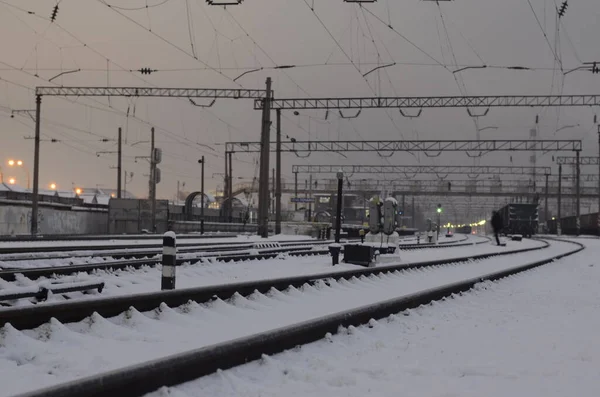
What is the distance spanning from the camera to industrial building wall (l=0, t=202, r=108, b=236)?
36.1 m

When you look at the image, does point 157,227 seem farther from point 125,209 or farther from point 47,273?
point 47,273

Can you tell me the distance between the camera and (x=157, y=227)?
44844mm

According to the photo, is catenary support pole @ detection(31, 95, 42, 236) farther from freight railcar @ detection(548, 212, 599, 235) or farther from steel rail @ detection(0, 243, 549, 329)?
freight railcar @ detection(548, 212, 599, 235)

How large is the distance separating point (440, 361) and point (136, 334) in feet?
9.54

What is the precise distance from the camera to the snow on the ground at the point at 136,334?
14.6ft

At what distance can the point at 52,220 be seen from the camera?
3975 centimetres

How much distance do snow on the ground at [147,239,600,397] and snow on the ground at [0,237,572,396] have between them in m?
0.97

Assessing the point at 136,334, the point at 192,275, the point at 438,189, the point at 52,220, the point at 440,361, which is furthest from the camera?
the point at 438,189

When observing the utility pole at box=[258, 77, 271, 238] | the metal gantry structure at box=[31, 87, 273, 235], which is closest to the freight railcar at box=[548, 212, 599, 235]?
the utility pole at box=[258, 77, 271, 238]

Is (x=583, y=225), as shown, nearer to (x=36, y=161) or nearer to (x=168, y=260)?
(x=36, y=161)

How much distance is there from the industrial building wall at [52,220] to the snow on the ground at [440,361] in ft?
110

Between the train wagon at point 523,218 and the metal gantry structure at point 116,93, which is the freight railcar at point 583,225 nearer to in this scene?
the train wagon at point 523,218

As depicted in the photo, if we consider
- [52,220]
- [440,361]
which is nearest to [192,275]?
[440,361]

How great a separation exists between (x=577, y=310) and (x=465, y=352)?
4.29m
